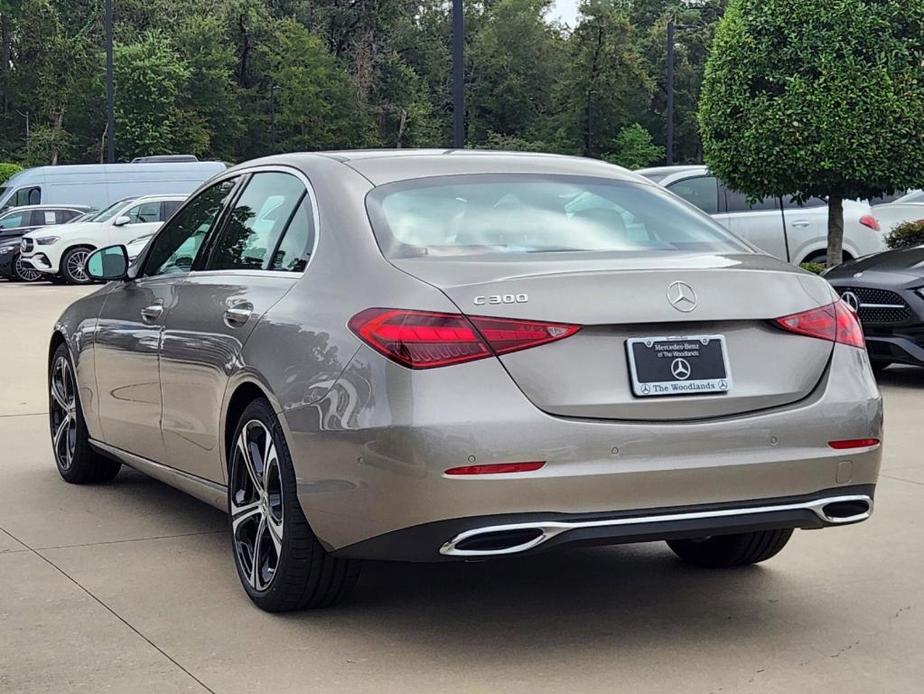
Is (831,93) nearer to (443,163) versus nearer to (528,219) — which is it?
(443,163)

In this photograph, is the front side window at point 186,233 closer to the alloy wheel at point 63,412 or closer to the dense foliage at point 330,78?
the alloy wheel at point 63,412

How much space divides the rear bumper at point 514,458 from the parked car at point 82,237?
24.1 metres

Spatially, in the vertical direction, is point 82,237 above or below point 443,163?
below

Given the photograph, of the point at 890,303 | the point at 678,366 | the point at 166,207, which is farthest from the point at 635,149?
the point at 678,366

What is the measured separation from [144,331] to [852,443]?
3.01 meters

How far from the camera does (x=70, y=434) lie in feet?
24.8

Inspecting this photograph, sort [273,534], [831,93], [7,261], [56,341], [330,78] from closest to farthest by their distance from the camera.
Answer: [273,534] → [56,341] → [831,93] → [7,261] → [330,78]

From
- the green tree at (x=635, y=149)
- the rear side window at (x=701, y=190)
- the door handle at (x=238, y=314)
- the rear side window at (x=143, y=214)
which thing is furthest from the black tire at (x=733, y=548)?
the green tree at (x=635, y=149)

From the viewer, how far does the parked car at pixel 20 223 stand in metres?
29.8

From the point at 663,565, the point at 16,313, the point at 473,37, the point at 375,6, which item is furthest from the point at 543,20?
the point at 663,565

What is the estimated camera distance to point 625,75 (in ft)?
244

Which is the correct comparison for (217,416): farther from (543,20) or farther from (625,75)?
(543,20)

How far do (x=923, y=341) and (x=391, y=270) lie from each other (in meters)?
7.39

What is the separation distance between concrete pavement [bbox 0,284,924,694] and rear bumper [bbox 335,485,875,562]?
0.37m
